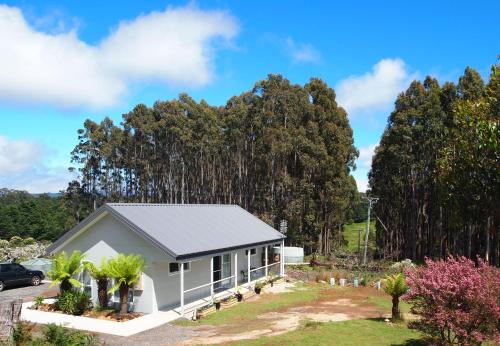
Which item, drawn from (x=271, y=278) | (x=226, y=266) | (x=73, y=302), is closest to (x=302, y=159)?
(x=271, y=278)

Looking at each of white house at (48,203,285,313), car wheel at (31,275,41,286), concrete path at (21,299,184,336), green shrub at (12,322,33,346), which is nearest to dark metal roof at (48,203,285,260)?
white house at (48,203,285,313)

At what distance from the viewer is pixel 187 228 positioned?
77.4 ft

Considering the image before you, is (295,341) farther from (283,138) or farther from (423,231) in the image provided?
(423,231)

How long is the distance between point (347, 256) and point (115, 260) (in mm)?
26573

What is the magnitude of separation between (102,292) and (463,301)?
14.6 metres

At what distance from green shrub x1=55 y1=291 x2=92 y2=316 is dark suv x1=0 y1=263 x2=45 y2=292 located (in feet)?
24.6

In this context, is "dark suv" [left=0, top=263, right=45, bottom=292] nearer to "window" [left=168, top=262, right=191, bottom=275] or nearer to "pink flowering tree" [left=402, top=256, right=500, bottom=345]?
"window" [left=168, top=262, right=191, bottom=275]

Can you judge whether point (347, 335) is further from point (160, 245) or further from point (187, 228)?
point (187, 228)

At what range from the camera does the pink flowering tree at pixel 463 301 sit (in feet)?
39.3

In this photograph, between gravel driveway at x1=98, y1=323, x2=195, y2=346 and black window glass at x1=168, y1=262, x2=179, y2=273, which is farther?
black window glass at x1=168, y1=262, x2=179, y2=273

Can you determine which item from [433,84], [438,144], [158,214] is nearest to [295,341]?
[158,214]

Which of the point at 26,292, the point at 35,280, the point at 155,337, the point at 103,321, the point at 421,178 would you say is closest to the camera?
the point at 155,337

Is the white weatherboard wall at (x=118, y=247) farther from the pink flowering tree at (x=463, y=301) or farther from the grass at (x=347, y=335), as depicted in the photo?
the pink flowering tree at (x=463, y=301)

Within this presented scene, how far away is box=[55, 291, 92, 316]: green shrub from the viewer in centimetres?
2006
